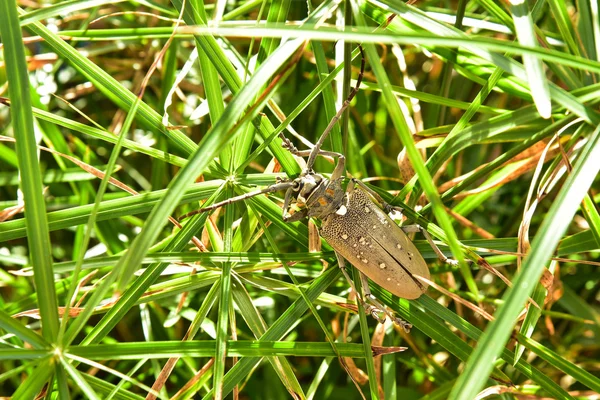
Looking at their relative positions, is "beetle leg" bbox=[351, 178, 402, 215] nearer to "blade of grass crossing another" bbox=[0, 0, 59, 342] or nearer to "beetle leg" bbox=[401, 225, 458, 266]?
"beetle leg" bbox=[401, 225, 458, 266]

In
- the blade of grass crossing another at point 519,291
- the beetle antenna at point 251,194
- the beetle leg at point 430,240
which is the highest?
the beetle antenna at point 251,194

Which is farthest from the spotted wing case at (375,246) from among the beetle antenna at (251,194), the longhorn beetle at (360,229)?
the beetle antenna at (251,194)

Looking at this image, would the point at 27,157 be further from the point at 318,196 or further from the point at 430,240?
the point at 430,240

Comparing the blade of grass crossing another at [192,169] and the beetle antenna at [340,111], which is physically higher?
the beetle antenna at [340,111]

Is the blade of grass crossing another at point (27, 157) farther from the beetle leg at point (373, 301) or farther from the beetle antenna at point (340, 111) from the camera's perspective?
the beetle leg at point (373, 301)

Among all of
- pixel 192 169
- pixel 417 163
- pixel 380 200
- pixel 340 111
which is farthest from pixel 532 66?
pixel 192 169

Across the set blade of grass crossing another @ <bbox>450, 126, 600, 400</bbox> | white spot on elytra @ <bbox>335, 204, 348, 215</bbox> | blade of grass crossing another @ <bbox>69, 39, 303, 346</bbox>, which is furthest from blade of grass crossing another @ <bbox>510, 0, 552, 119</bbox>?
white spot on elytra @ <bbox>335, 204, 348, 215</bbox>

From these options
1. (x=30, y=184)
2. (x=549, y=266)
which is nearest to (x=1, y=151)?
(x=30, y=184)
